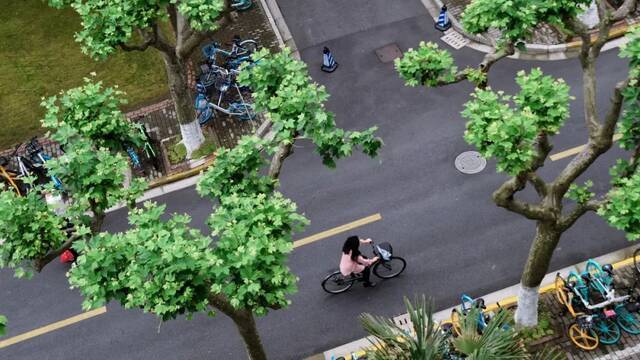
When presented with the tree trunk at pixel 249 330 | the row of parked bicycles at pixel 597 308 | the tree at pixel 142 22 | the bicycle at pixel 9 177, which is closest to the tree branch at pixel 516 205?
the row of parked bicycles at pixel 597 308

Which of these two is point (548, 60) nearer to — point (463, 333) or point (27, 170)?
point (463, 333)

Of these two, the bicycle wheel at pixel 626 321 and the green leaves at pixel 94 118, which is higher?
the green leaves at pixel 94 118

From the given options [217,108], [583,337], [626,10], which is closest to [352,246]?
[583,337]

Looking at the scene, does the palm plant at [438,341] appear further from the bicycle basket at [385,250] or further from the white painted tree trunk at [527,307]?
the bicycle basket at [385,250]

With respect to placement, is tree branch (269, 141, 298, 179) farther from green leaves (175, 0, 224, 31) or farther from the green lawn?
the green lawn

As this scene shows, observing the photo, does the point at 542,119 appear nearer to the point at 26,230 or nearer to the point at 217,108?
the point at 26,230

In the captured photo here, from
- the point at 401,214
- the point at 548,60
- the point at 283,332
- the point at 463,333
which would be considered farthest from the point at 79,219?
the point at 548,60
